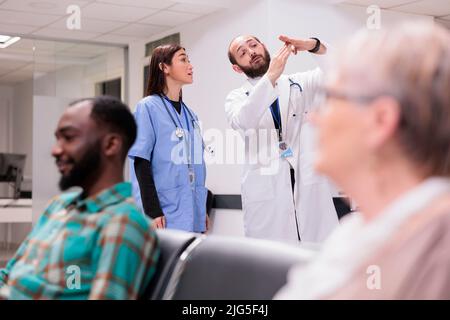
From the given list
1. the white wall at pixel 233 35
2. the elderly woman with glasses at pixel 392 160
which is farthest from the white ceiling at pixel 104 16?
the elderly woman with glasses at pixel 392 160

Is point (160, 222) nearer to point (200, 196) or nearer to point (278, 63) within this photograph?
point (200, 196)

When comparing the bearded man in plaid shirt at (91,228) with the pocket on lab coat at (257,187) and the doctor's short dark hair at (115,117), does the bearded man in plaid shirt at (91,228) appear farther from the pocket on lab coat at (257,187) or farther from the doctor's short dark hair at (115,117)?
the pocket on lab coat at (257,187)

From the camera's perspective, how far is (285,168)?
281cm

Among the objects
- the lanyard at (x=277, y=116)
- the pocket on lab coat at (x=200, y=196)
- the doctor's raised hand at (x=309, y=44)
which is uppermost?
the doctor's raised hand at (x=309, y=44)

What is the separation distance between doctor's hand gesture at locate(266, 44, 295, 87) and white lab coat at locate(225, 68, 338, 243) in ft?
0.28

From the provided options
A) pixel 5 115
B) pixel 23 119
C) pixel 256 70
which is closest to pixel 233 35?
pixel 256 70

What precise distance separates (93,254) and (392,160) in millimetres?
623

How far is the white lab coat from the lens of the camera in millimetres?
2791

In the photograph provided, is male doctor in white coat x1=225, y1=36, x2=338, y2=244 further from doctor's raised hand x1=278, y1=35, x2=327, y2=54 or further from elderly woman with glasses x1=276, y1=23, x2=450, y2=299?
elderly woman with glasses x1=276, y1=23, x2=450, y2=299

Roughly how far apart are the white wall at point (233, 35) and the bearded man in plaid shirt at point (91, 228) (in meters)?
4.36

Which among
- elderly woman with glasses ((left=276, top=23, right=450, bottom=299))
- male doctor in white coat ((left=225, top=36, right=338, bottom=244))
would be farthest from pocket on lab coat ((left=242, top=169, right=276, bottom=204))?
elderly woman with glasses ((left=276, top=23, right=450, bottom=299))

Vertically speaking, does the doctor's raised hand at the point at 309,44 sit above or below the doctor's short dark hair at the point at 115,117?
above

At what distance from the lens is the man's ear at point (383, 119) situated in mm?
704
